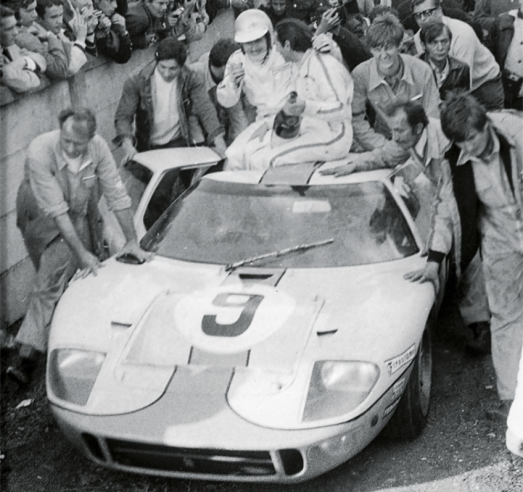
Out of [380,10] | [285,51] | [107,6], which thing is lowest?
[380,10]

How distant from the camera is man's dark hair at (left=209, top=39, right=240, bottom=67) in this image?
600 cm

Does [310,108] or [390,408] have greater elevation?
[310,108]

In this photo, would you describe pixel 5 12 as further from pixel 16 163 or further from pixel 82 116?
pixel 82 116

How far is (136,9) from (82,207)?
226cm

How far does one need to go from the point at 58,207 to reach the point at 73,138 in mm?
364

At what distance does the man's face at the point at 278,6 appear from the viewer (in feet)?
20.2

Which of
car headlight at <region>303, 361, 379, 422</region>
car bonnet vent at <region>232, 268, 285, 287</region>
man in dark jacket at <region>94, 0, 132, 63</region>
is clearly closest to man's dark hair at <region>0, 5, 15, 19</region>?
man in dark jacket at <region>94, 0, 132, 63</region>

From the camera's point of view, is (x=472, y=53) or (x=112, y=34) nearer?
(x=472, y=53)

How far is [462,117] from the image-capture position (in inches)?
147

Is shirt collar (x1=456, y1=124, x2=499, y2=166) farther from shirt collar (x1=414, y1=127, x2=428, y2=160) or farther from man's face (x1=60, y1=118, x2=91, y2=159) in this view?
man's face (x1=60, y1=118, x2=91, y2=159)

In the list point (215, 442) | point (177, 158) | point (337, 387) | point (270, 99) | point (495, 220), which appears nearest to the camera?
point (215, 442)

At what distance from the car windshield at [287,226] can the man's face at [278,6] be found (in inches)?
85.8

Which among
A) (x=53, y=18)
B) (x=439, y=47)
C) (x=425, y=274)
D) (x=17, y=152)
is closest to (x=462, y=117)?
(x=425, y=274)

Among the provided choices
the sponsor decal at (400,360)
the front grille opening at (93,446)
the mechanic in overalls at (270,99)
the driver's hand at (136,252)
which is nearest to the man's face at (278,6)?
the mechanic in overalls at (270,99)
